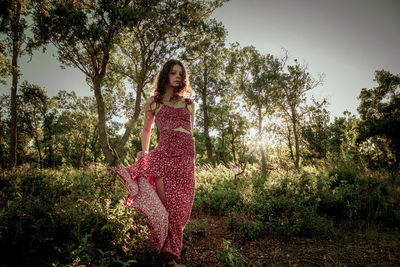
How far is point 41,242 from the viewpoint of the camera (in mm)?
1924

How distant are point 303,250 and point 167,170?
8.04 feet

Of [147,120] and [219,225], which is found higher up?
[147,120]

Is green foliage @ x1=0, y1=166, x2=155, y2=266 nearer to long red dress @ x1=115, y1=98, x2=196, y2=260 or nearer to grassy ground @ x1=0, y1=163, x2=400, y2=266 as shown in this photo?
grassy ground @ x1=0, y1=163, x2=400, y2=266

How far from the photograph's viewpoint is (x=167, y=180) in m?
2.30

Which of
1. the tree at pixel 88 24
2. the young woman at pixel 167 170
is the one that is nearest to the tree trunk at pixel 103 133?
the tree at pixel 88 24

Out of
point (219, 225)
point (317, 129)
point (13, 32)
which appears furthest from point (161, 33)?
point (317, 129)

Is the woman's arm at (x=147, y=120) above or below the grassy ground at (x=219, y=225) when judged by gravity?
above

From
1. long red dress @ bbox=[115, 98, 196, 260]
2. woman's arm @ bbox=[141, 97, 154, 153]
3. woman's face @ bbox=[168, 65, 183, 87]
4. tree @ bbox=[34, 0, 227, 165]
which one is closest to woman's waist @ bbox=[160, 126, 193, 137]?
long red dress @ bbox=[115, 98, 196, 260]

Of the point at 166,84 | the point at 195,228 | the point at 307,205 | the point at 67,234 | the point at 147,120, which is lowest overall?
the point at 195,228

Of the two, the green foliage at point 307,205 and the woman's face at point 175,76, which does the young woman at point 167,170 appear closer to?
the woman's face at point 175,76

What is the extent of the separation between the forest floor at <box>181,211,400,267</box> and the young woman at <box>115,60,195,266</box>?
807 mm

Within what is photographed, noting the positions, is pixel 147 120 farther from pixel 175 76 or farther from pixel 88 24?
pixel 88 24

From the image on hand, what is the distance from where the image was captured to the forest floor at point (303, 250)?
261cm

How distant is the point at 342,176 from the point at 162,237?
18.3 ft
